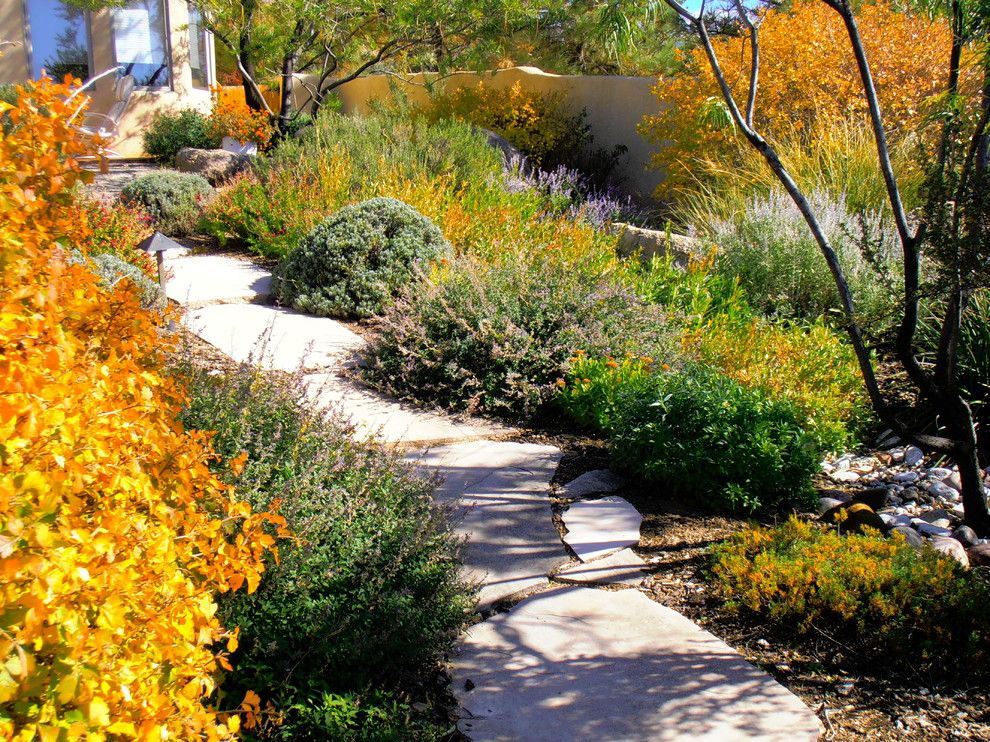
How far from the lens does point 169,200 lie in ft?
33.6

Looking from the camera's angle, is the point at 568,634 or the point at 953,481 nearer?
the point at 568,634

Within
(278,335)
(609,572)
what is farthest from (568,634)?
(278,335)

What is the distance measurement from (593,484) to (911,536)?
4.72ft

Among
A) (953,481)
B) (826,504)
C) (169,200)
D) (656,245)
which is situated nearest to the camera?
(826,504)

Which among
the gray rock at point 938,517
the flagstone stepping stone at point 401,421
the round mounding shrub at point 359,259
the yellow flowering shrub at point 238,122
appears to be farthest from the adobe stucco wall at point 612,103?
the gray rock at point 938,517

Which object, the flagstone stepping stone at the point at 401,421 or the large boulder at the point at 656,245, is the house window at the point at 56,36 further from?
the flagstone stepping stone at the point at 401,421

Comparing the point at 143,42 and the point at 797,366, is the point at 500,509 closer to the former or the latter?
the point at 797,366

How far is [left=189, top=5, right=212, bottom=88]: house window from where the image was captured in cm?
1973

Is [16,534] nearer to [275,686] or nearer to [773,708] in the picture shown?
[275,686]

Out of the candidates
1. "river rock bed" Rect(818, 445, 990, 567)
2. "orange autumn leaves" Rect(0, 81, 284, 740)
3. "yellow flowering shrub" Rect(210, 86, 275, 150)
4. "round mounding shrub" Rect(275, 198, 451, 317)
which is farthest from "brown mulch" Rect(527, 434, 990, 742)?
"yellow flowering shrub" Rect(210, 86, 275, 150)

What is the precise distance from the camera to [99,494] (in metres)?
1.62

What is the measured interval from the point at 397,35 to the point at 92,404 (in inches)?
503

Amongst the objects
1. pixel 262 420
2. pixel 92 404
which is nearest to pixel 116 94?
pixel 262 420

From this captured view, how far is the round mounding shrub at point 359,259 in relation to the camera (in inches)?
276
